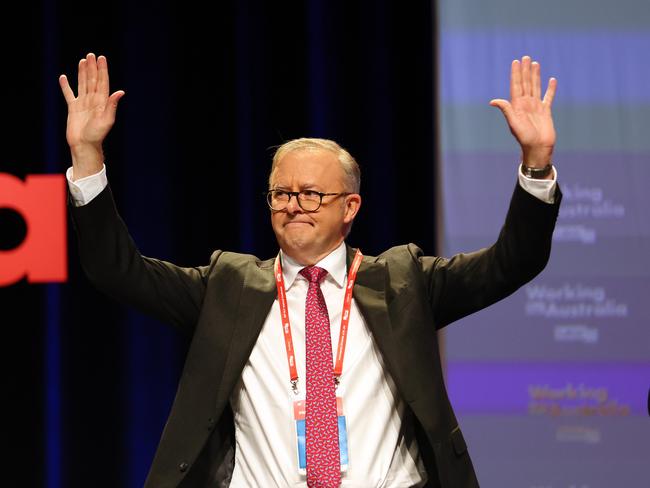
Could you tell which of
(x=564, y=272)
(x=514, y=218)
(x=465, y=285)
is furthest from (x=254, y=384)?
(x=564, y=272)

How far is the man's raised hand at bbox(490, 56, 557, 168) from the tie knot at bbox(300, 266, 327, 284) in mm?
576

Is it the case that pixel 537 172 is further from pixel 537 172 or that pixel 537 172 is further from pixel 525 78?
pixel 525 78

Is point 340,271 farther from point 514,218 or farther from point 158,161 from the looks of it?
point 158,161

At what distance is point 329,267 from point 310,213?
0.15 m

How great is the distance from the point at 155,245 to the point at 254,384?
6.60 feet

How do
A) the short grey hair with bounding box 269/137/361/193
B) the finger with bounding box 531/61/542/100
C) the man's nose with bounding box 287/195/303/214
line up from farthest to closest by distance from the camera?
the short grey hair with bounding box 269/137/361/193 → the man's nose with bounding box 287/195/303/214 → the finger with bounding box 531/61/542/100

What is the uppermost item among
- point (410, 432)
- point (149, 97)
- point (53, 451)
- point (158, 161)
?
point (149, 97)

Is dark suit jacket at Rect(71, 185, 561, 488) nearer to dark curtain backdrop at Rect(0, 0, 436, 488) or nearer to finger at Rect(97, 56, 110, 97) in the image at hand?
finger at Rect(97, 56, 110, 97)

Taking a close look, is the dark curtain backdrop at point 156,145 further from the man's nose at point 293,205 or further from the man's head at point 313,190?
the man's nose at point 293,205

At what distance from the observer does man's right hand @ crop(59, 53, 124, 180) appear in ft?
7.96

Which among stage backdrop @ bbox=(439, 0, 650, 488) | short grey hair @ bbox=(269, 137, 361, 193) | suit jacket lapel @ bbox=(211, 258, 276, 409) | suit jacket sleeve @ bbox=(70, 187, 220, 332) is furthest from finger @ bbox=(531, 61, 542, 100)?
stage backdrop @ bbox=(439, 0, 650, 488)

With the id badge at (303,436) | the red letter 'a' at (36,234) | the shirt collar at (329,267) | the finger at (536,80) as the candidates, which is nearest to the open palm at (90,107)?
the shirt collar at (329,267)

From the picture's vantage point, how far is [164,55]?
174 inches

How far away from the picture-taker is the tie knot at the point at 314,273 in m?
2.63
